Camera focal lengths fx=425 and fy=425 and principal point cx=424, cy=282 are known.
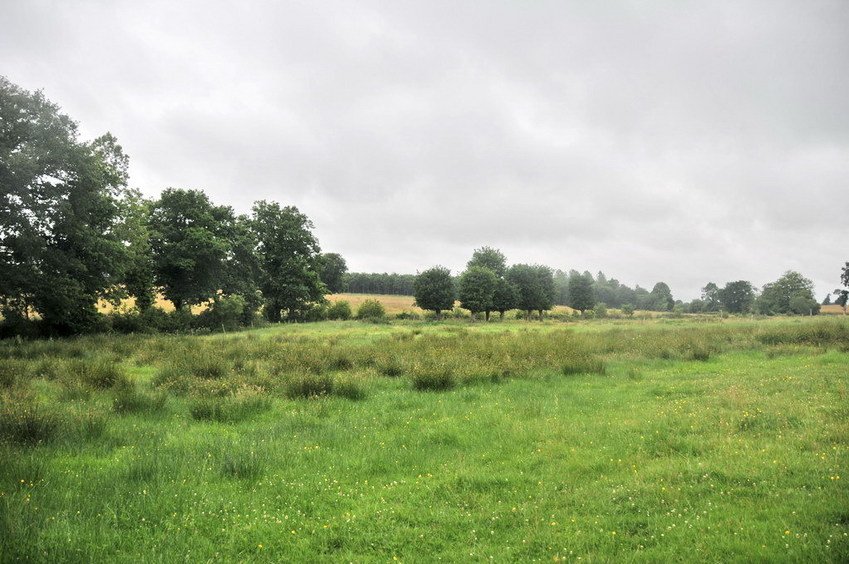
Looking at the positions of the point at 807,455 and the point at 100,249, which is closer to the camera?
the point at 807,455

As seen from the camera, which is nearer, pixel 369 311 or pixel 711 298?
pixel 369 311

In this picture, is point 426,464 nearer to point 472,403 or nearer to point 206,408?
point 472,403

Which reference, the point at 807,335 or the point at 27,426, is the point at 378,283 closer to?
the point at 807,335

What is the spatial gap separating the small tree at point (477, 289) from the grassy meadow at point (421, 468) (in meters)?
54.9

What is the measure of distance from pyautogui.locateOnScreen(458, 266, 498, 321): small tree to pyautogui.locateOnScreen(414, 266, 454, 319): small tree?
2185mm

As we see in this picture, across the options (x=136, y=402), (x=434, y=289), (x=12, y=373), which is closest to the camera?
(x=136, y=402)

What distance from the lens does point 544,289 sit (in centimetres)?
7856

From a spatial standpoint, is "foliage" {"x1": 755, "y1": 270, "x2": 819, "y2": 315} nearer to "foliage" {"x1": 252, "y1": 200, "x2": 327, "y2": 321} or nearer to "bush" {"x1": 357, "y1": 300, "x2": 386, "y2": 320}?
"bush" {"x1": 357, "y1": 300, "x2": 386, "y2": 320}

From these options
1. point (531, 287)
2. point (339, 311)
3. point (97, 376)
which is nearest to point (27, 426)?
point (97, 376)

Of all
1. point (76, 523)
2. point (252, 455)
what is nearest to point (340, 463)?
point (252, 455)

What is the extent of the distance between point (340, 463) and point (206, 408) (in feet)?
14.7

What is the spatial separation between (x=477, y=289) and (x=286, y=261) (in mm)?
30265

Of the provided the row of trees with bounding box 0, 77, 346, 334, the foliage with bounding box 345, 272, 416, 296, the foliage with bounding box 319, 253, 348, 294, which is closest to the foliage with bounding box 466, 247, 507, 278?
the foliage with bounding box 319, 253, 348, 294

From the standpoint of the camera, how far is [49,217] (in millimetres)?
23844
